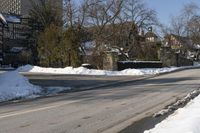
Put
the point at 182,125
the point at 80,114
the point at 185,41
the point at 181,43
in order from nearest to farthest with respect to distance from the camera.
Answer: the point at 182,125 < the point at 80,114 < the point at 181,43 < the point at 185,41

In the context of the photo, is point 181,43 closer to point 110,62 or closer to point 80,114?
point 110,62

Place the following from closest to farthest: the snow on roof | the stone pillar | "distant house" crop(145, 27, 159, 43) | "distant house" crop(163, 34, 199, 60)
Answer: the stone pillar → "distant house" crop(145, 27, 159, 43) → the snow on roof → "distant house" crop(163, 34, 199, 60)

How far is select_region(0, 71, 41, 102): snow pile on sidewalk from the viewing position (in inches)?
859

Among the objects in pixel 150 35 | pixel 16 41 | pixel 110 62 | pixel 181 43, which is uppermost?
pixel 16 41

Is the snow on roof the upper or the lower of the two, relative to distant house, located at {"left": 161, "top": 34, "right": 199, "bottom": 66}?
upper

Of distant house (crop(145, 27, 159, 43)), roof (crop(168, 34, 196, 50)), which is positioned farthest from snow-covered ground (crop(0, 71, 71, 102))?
roof (crop(168, 34, 196, 50))

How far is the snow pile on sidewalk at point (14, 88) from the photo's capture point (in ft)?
71.6

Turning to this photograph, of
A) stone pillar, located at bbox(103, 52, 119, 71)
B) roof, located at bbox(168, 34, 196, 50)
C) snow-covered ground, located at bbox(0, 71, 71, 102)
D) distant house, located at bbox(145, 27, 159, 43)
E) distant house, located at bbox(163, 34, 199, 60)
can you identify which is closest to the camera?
snow-covered ground, located at bbox(0, 71, 71, 102)

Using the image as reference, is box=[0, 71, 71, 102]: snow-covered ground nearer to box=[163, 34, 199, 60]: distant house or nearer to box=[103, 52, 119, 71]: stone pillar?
box=[103, 52, 119, 71]: stone pillar

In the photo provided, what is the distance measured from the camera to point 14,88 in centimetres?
2388

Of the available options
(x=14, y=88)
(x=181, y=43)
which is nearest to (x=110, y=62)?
(x=14, y=88)

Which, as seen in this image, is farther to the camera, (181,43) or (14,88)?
(181,43)

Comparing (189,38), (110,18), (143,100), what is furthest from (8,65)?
(143,100)

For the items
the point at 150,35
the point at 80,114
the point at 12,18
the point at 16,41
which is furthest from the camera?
the point at 12,18
